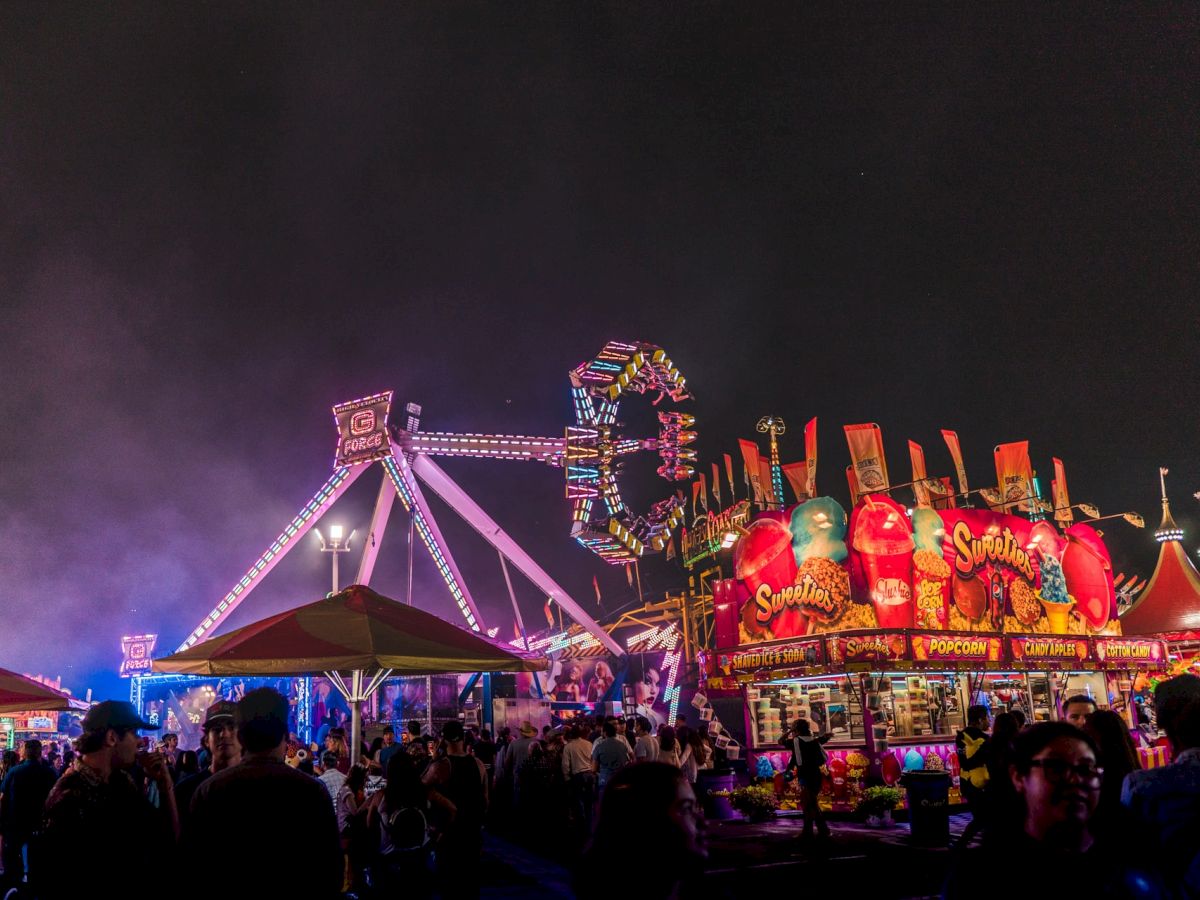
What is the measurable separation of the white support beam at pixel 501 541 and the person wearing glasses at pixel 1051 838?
29.2 meters

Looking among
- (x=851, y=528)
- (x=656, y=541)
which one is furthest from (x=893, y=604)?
(x=656, y=541)

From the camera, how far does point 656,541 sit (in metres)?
33.1

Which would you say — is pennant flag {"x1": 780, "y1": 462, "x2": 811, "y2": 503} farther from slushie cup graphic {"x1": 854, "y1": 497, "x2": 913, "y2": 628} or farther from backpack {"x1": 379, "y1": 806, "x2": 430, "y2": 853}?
backpack {"x1": 379, "y1": 806, "x2": 430, "y2": 853}

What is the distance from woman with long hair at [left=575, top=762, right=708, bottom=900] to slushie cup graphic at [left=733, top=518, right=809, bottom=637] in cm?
2090

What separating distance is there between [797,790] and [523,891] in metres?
10.6

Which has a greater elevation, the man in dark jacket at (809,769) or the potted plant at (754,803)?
the man in dark jacket at (809,769)

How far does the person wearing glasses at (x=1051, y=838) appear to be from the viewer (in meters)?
2.48

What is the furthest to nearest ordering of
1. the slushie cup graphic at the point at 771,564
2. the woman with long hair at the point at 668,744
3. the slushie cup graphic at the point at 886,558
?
the slushie cup graphic at the point at 771,564, the slushie cup graphic at the point at 886,558, the woman with long hair at the point at 668,744

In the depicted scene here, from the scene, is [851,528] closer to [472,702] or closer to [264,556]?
[472,702]

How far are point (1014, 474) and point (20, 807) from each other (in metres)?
26.6

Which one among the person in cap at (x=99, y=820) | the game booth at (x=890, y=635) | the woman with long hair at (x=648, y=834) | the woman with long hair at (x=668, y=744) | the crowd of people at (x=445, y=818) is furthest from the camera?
the game booth at (x=890, y=635)

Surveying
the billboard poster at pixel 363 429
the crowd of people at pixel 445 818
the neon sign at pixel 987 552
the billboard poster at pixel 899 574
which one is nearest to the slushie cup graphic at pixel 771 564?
the billboard poster at pixel 899 574

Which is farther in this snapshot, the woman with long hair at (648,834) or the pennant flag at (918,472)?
the pennant flag at (918,472)

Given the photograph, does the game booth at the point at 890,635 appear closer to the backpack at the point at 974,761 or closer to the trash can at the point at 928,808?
the trash can at the point at 928,808
